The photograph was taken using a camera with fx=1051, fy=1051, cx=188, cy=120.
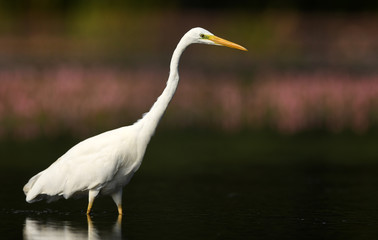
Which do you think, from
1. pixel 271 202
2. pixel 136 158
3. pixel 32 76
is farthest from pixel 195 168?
pixel 32 76

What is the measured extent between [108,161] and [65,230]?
88cm

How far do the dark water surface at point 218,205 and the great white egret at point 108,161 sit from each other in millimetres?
275

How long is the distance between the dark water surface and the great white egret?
0.27 m

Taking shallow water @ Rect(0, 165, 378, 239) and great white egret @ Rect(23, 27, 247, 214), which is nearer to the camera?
shallow water @ Rect(0, 165, 378, 239)

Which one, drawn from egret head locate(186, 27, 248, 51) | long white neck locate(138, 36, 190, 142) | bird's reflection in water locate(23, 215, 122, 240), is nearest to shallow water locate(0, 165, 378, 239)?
bird's reflection in water locate(23, 215, 122, 240)

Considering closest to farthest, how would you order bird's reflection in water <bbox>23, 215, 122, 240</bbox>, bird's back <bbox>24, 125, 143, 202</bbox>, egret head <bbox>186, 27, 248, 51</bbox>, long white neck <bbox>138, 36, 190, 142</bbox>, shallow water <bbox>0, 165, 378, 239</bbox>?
bird's reflection in water <bbox>23, 215, 122, 240</bbox>
shallow water <bbox>0, 165, 378, 239</bbox>
bird's back <bbox>24, 125, 143, 202</bbox>
long white neck <bbox>138, 36, 190, 142</bbox>
egret head <bbox>186, 27, 248, 51</bbox>

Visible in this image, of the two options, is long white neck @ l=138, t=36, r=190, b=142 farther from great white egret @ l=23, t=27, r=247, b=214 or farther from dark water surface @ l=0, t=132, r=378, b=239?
dark water surface @ l=0, t=132, r=378, b=239

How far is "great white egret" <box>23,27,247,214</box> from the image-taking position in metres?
9.89

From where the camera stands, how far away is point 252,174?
43.4 ft

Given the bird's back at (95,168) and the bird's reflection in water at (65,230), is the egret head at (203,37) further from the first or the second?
the bird's reflection in water at (65,230)

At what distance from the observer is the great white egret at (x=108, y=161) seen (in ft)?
32.4

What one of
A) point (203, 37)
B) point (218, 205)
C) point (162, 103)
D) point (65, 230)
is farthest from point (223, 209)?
point (65, 230)

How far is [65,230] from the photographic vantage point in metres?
9.30

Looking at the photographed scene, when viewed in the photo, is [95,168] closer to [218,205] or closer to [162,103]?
[162,103]
